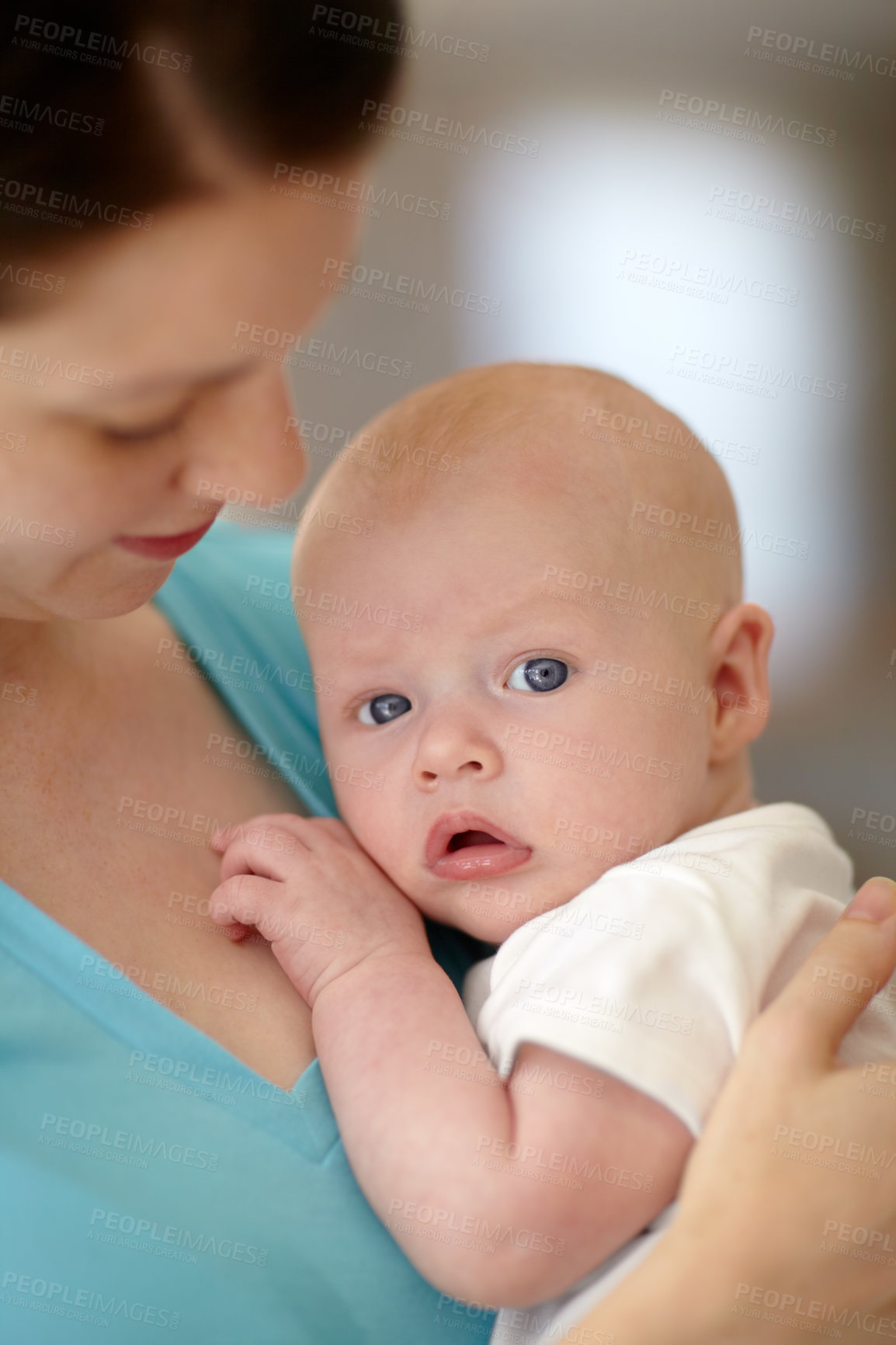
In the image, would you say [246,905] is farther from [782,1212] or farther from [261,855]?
[782,1212]

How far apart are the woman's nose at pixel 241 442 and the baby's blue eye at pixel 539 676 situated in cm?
29

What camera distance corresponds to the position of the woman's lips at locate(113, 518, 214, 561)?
96 centimetres

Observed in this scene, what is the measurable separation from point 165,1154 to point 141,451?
0.56 metres

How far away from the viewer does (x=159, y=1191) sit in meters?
0.79

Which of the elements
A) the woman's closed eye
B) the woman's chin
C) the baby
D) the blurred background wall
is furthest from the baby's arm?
the blurred background wall

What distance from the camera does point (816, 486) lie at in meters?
2.44

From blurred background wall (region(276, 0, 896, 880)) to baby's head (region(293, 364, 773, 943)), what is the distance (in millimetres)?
954

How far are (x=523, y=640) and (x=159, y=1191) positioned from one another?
56cm

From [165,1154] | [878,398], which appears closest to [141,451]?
[165,1154]

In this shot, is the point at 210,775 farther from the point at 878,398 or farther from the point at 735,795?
the point at 878,398

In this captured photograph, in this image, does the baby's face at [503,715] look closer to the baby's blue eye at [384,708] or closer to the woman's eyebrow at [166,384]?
the baby's blue eye at [384,708]

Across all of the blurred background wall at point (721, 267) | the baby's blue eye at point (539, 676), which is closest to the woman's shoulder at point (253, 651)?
the baby's blue eye at point (539, 676)

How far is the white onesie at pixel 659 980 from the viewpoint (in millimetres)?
799

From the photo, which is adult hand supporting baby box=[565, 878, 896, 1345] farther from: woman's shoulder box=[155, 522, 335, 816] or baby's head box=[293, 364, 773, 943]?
woman's shoulder box=[155, 522, 335, 816]
